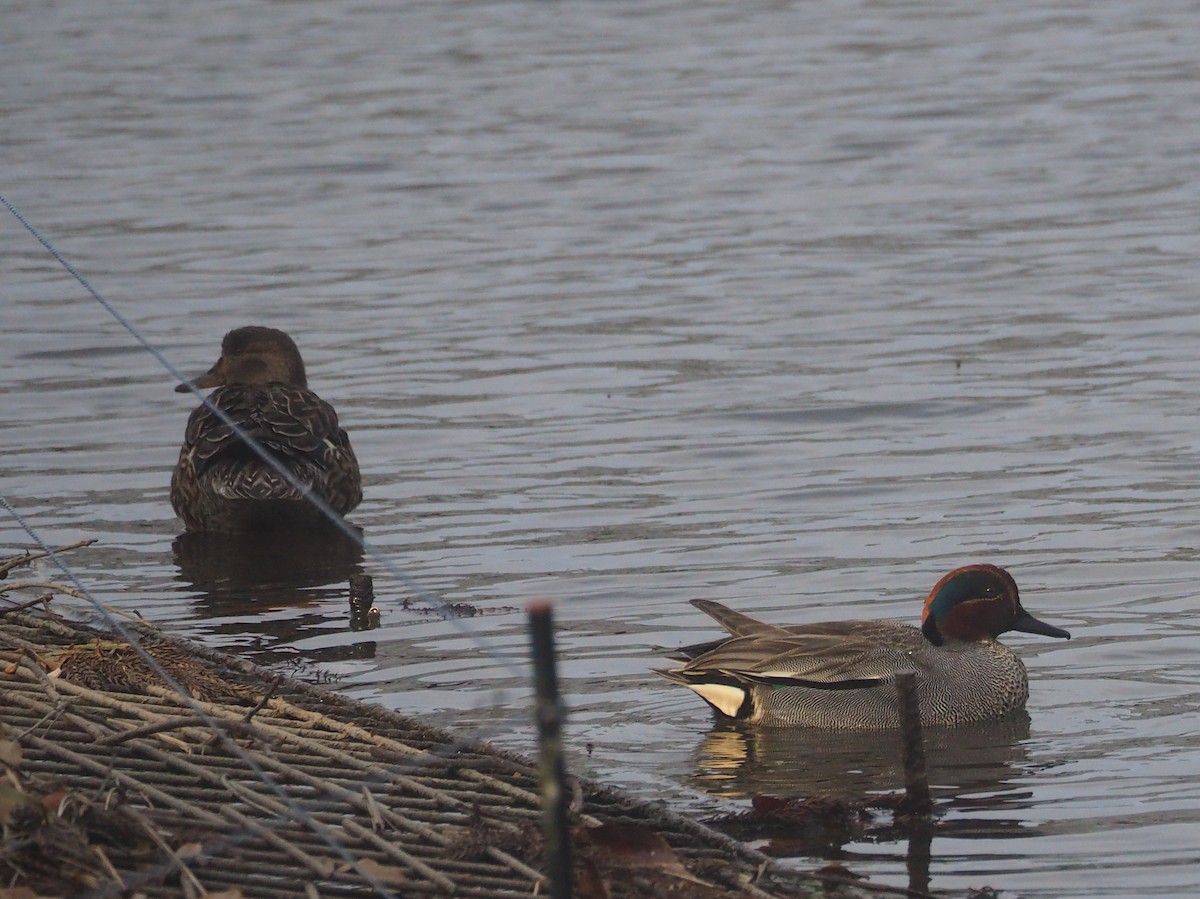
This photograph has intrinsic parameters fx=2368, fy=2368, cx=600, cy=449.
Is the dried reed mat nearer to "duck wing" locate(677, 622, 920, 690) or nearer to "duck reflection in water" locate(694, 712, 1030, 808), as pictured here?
"duck reflection in water" locate(694, 712, 1030, 808)

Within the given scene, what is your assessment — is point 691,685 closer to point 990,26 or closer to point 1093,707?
point 1093,707

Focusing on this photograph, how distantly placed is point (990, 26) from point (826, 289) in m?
14.6

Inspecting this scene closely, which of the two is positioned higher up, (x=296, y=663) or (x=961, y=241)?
(x=961, y=241)

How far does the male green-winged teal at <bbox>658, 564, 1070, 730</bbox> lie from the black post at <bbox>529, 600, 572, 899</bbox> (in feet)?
12.4

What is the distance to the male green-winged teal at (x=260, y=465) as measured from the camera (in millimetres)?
11484

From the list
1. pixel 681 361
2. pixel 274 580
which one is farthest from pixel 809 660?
pixel 681 361

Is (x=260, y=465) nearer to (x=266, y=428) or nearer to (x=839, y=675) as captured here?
(x=266, y=428)

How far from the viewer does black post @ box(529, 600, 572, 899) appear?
4.29 m

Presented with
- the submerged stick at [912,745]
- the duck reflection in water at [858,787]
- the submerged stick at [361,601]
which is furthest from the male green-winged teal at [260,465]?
the submerged stick at [912,745]

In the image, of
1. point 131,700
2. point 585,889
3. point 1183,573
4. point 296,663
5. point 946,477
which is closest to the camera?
point 585,889

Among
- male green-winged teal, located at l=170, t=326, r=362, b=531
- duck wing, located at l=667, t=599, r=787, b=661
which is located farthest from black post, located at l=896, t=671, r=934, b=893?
male green-winged teal, located at l=170, t=326, r=362, b=531

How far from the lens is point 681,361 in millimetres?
14703

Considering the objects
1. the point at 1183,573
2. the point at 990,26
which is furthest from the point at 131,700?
the point at 990,26

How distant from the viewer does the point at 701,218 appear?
19562mm
